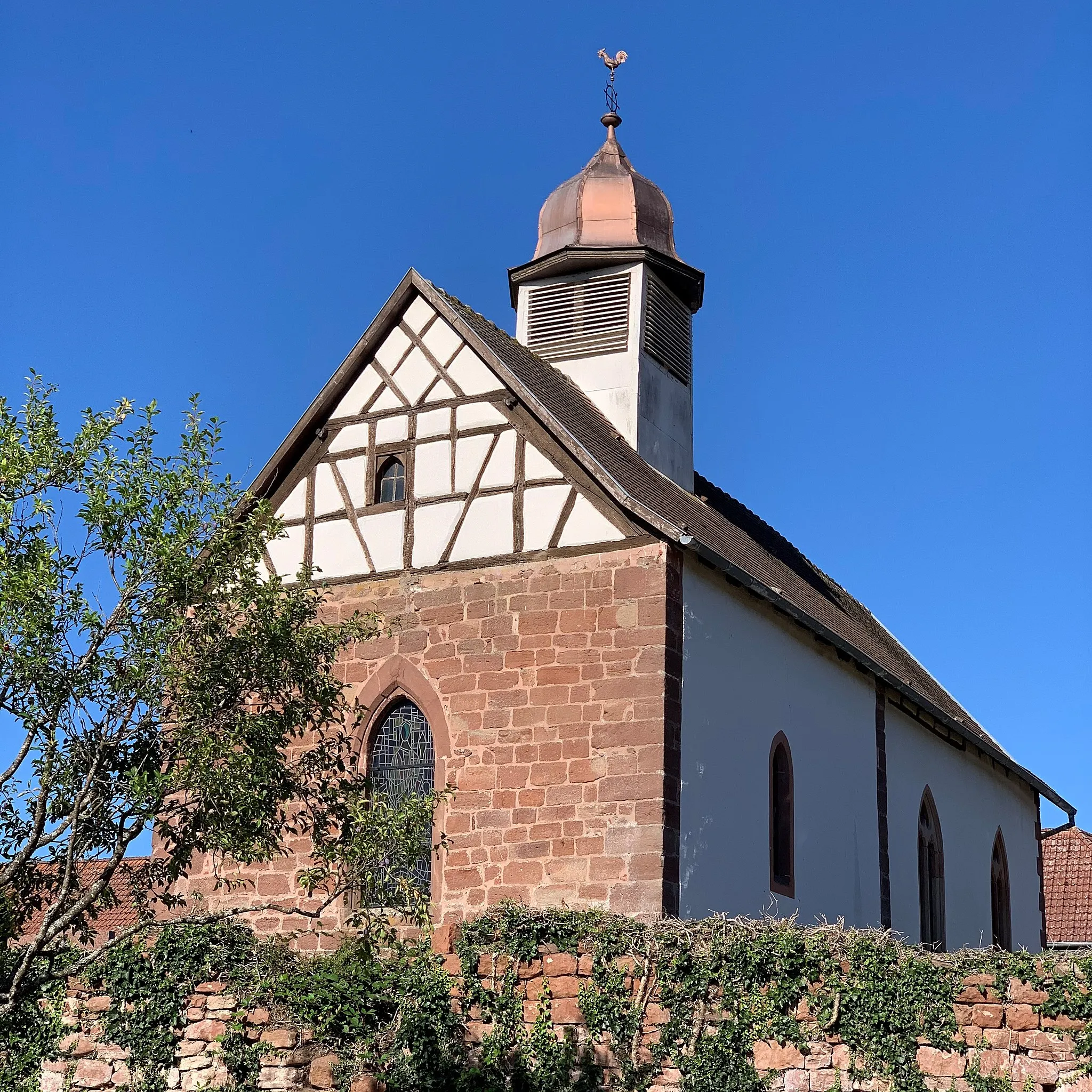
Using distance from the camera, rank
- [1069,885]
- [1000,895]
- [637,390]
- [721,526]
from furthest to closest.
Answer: [1069,885] < [1000,895] < [721,526] < [637,390]

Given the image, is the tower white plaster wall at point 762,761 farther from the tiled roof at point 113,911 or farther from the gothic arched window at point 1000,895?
the tiled roof at point 113,911

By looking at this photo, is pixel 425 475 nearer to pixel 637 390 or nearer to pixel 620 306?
pixel 637 390

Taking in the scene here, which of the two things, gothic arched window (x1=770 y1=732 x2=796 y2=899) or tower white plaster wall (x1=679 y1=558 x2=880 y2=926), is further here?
gothic arched window (x1=770 y1=732 x2=796 y2=899)

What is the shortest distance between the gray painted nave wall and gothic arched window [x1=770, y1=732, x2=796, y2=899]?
15cm

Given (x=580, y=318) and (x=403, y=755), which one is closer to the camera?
(x=403, y=755)

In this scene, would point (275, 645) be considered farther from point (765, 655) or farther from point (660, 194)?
point (660, 194)

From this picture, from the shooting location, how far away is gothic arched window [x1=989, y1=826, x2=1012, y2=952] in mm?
25188

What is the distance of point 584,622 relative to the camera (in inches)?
624

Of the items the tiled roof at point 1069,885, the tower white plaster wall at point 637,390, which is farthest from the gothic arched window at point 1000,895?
the tiled roof at point 1069,885

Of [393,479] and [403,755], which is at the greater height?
[393,479]

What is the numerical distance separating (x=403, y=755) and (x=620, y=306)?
6745mm

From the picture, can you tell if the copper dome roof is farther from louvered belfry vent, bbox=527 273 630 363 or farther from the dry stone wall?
the dry stone wall

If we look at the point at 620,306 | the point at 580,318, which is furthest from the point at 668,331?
the point at 580,318

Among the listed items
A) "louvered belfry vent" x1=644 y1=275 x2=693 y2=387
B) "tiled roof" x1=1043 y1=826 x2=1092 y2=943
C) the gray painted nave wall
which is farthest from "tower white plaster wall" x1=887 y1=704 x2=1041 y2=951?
"tiled roof" x1=1043 y1=826 x2=1092 y2=943
